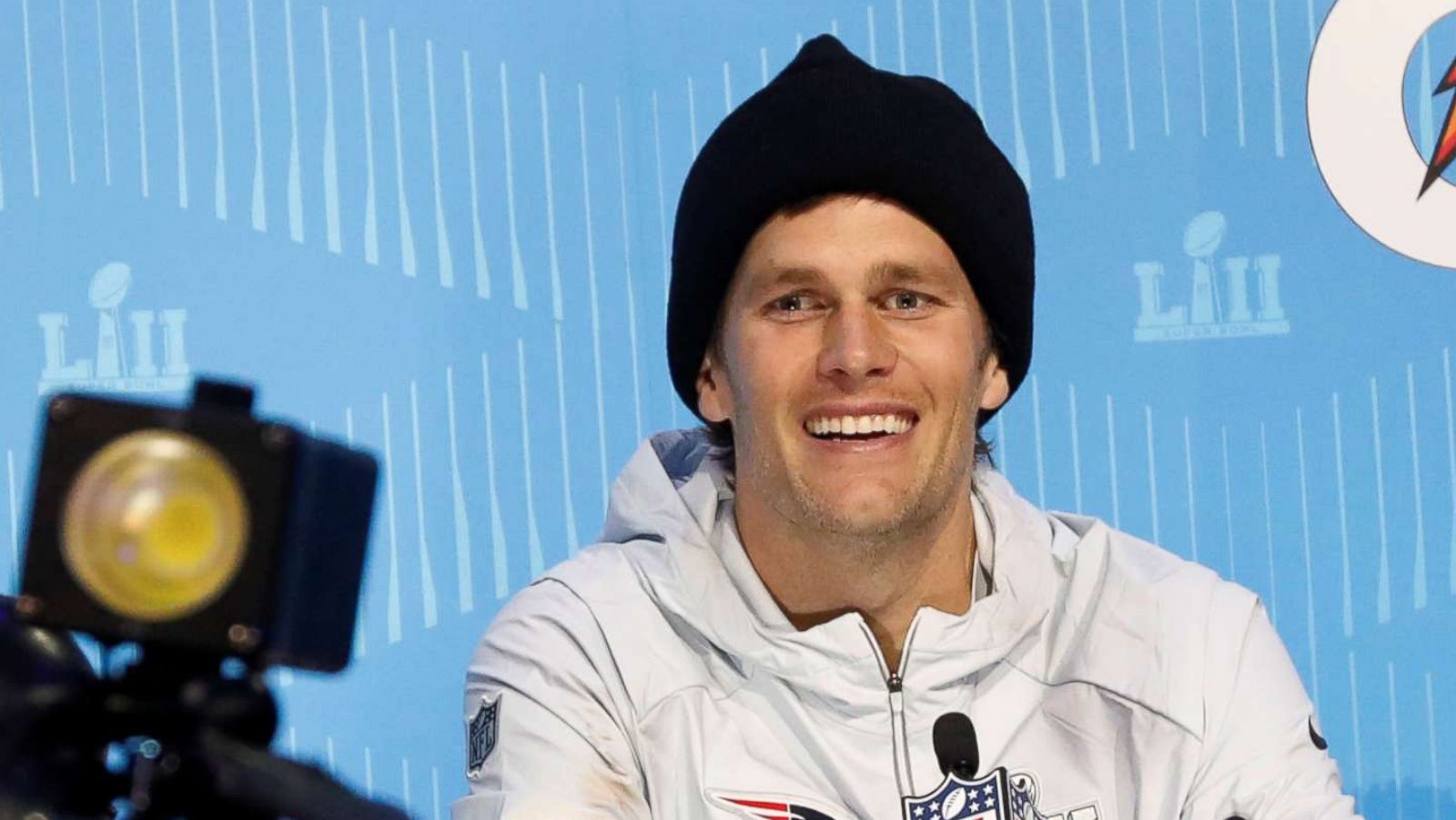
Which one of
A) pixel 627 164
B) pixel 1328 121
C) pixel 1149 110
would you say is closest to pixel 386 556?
pixel 627 164

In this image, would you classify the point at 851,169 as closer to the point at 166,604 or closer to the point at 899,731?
the point at 899,731

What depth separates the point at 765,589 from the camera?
151 cm

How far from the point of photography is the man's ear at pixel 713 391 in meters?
1.61

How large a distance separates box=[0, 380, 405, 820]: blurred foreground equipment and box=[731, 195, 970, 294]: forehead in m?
0.94

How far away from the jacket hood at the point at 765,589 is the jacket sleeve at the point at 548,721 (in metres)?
0.09

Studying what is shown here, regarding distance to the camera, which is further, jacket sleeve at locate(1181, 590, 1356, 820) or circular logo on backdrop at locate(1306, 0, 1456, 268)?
circular logo on backdrop at locate(1306, 0, 1456, 268)

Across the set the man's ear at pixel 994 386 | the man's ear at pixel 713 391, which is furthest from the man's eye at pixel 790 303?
the man's ear at pixel 994 386

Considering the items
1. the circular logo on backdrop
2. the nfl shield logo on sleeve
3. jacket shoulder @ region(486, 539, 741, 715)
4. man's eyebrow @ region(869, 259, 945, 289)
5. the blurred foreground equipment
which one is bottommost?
the nfl shield logo on sleeve

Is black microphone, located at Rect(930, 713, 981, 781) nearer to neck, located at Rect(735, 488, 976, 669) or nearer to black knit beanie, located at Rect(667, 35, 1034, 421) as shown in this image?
neck, located at Rect(735, 488, 976, 669)

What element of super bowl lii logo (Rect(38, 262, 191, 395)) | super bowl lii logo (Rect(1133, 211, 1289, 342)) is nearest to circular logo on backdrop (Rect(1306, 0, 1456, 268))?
super bowl lii logo (Rect(1133, 211, 1289, 342))

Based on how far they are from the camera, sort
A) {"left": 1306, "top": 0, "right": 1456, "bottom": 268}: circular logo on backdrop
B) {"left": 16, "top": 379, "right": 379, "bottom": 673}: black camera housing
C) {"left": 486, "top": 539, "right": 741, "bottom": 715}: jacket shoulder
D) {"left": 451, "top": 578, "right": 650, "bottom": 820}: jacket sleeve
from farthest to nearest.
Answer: {"left": 1306, "top": 0, "right": 1456, "bottom": 268}: circular logo on backdrop < {"left": 486, "top": 539, "right": 741, "bottom": 715}: jacket shoulder < {"left": 451, "top": 578, "right": 650, "bottom": 820}: jacket sleeve < {"left": 16, "top": 379, "right": 379, "bottom": 673}: black camera housing

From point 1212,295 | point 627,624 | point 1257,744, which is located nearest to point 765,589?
point 627,624

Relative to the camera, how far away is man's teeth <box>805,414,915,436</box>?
148cm

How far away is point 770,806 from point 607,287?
95 centimetres
